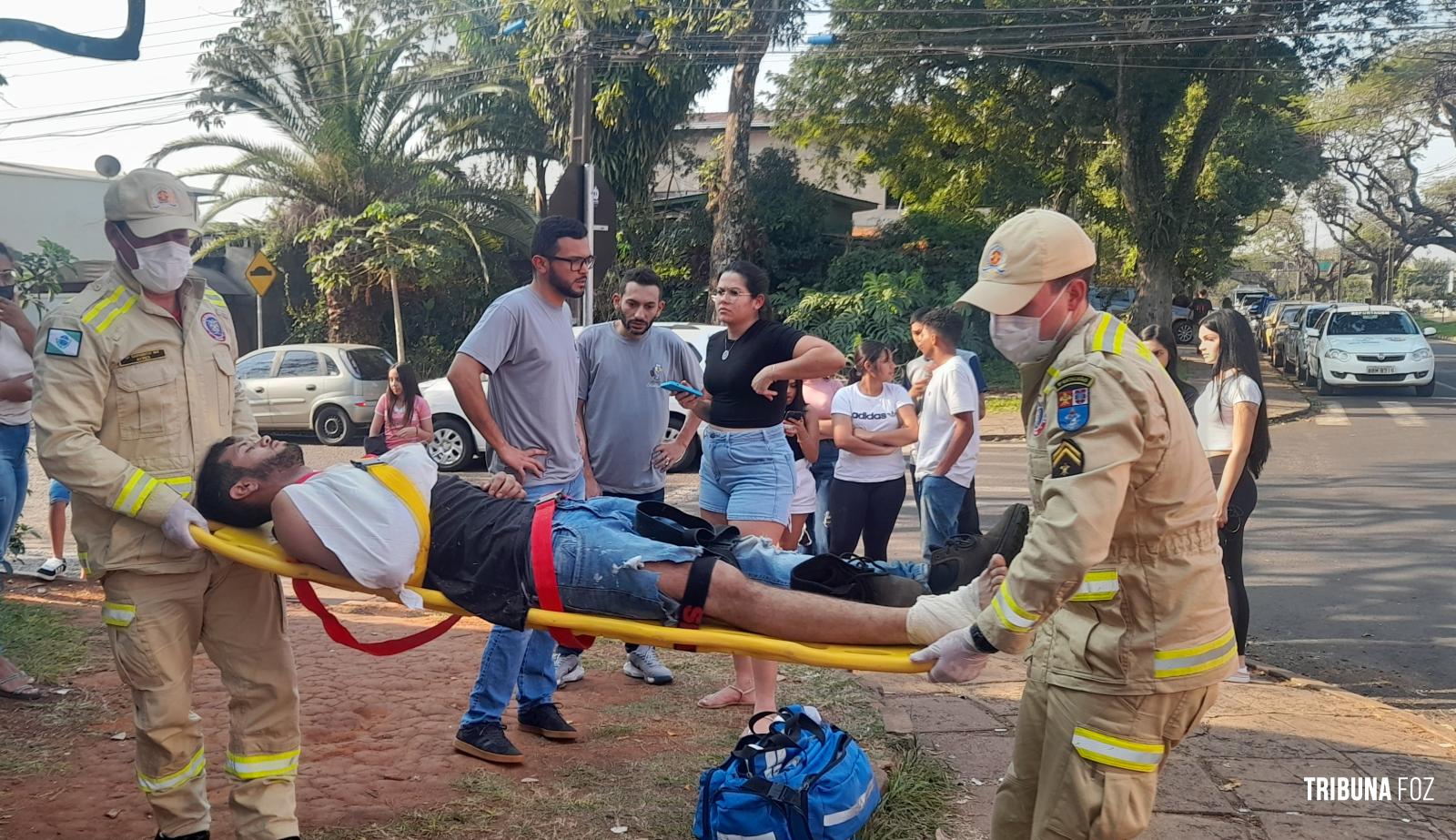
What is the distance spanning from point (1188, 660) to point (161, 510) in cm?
287

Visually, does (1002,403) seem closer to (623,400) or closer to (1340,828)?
(623,400)

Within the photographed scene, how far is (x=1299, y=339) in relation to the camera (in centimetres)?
2478

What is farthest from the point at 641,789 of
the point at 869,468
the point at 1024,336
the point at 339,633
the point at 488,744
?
the point at 869,468

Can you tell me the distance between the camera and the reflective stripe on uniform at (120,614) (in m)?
3.38

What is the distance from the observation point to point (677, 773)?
4.33 metres

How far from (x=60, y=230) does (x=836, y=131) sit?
53.5 ft

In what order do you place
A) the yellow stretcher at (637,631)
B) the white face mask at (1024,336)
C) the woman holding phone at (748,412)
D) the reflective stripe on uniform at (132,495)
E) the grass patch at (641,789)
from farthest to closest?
the woman holding phone at (748,412) < the grass patch at (641,789) < the reflective stripe on uniform at (132,495) < the yellow stretcher at (637,631) < the white face mask at (1024,336)

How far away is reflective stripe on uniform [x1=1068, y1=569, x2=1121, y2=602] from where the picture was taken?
2.65 m

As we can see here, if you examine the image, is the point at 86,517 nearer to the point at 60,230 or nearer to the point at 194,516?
the point at 194,516

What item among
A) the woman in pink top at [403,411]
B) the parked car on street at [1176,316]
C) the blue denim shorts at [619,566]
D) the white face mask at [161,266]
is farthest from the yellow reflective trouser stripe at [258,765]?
the parked car on street at [1176,316]

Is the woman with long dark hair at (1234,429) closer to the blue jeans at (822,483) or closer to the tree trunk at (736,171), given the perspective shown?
the blue jeans at (822,483)

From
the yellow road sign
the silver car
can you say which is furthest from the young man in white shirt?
the yellow road sign

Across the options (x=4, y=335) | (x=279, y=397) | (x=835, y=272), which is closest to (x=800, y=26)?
(x=835, y=272)

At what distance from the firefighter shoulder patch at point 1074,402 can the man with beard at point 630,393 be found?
2815 millimetres
